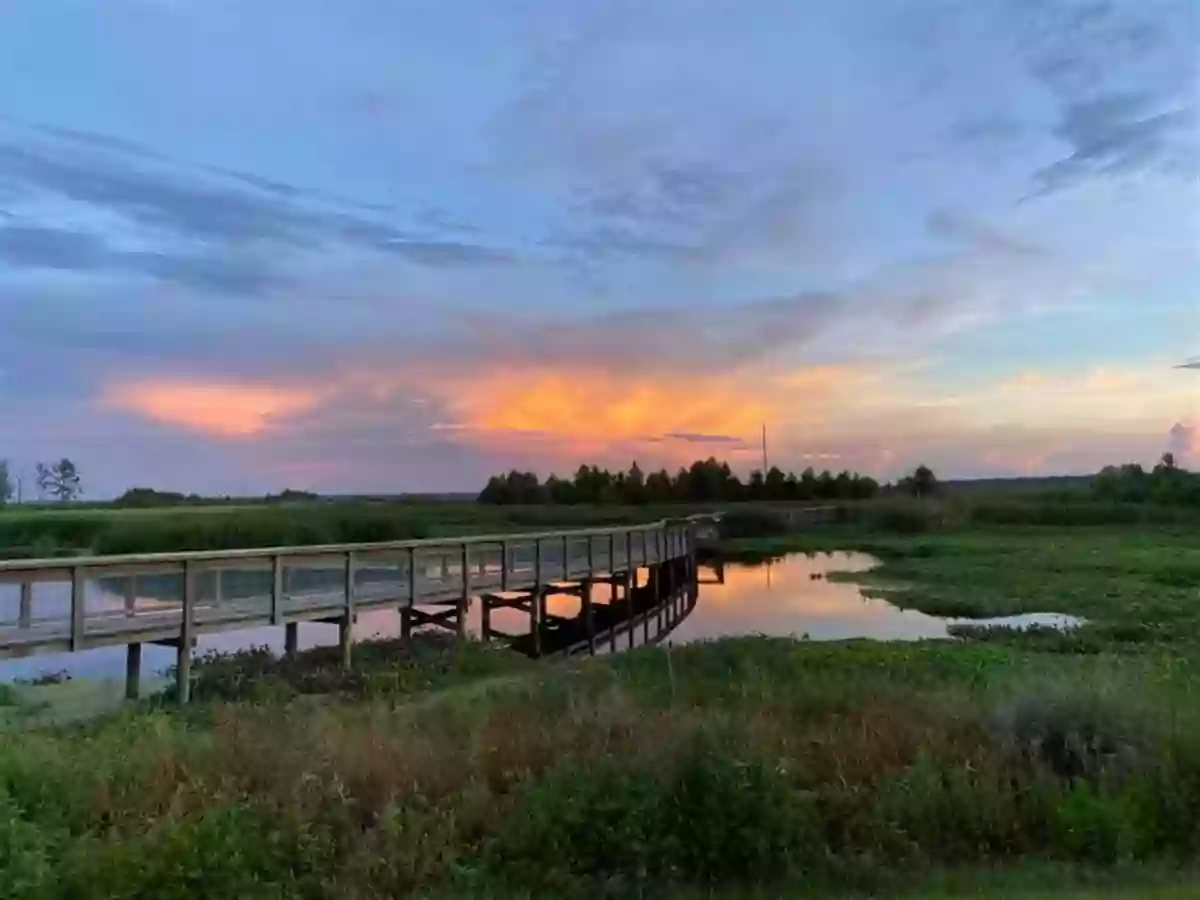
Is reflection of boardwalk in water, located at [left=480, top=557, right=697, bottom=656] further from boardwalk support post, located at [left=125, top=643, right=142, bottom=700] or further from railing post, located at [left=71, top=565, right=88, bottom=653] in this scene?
railing post, located at [left=71, top=565, right=88, bottom=653]

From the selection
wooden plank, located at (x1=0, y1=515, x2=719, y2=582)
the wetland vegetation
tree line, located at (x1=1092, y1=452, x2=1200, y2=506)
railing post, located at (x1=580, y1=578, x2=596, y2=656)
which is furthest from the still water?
tree line, located at (x1=1092, y1=452, x2=1200, y2=506)

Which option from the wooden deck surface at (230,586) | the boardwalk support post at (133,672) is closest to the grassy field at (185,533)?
the wooden deck surface at (230,586)

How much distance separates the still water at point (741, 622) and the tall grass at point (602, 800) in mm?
8211

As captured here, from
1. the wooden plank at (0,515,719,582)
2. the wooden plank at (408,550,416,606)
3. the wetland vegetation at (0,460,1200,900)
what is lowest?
the wetland vegetation at (0,460,1200,900)

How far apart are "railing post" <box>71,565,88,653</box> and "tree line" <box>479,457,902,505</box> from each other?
3065 inches

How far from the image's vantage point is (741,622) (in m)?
27.5

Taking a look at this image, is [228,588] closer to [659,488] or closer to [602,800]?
[602,800]

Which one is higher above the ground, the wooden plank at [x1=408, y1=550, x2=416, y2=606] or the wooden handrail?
the wooden handrail

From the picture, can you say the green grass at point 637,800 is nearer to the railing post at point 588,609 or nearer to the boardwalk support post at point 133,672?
the boardwalk support post at point 133,672

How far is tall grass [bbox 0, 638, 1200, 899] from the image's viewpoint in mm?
5492

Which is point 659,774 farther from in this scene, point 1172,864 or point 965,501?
point 965,501

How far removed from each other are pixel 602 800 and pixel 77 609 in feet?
30.5

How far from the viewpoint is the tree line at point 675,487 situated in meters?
A: 91.5

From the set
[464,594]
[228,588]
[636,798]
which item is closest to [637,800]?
[636,798]
